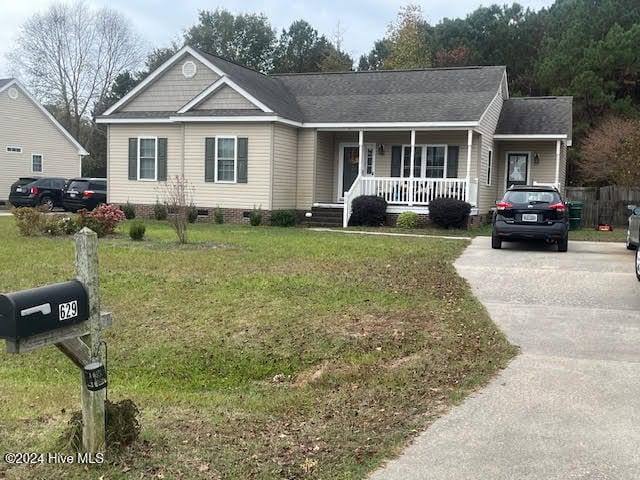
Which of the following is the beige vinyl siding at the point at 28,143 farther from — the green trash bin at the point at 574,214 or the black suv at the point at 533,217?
the black suv at the point at 533,217

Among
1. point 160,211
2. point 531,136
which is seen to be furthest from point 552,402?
point 531,136

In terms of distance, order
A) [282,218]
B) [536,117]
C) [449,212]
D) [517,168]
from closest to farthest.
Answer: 1. [449,212]
2. [282,218]
3. [536,117]
4. [517,168]

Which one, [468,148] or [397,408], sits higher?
[468,148]

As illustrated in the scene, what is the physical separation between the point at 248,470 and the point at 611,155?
2927 cm

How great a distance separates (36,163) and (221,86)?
18.6 meters

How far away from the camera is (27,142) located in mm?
35406

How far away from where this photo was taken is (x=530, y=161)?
2516 cm

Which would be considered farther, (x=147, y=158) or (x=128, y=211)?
(x=147, y=158)

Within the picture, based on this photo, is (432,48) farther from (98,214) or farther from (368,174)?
(98,214)

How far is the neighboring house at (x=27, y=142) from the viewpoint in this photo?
34.0 meters

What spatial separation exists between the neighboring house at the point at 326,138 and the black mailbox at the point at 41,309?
1821cm

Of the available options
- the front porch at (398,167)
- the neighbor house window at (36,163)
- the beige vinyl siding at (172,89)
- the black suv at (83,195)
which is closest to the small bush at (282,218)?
the front porch at (398,167)

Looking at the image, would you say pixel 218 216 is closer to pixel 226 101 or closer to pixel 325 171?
pixel 226 101

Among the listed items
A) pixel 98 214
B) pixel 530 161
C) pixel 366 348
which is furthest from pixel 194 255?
pixel 530 161
